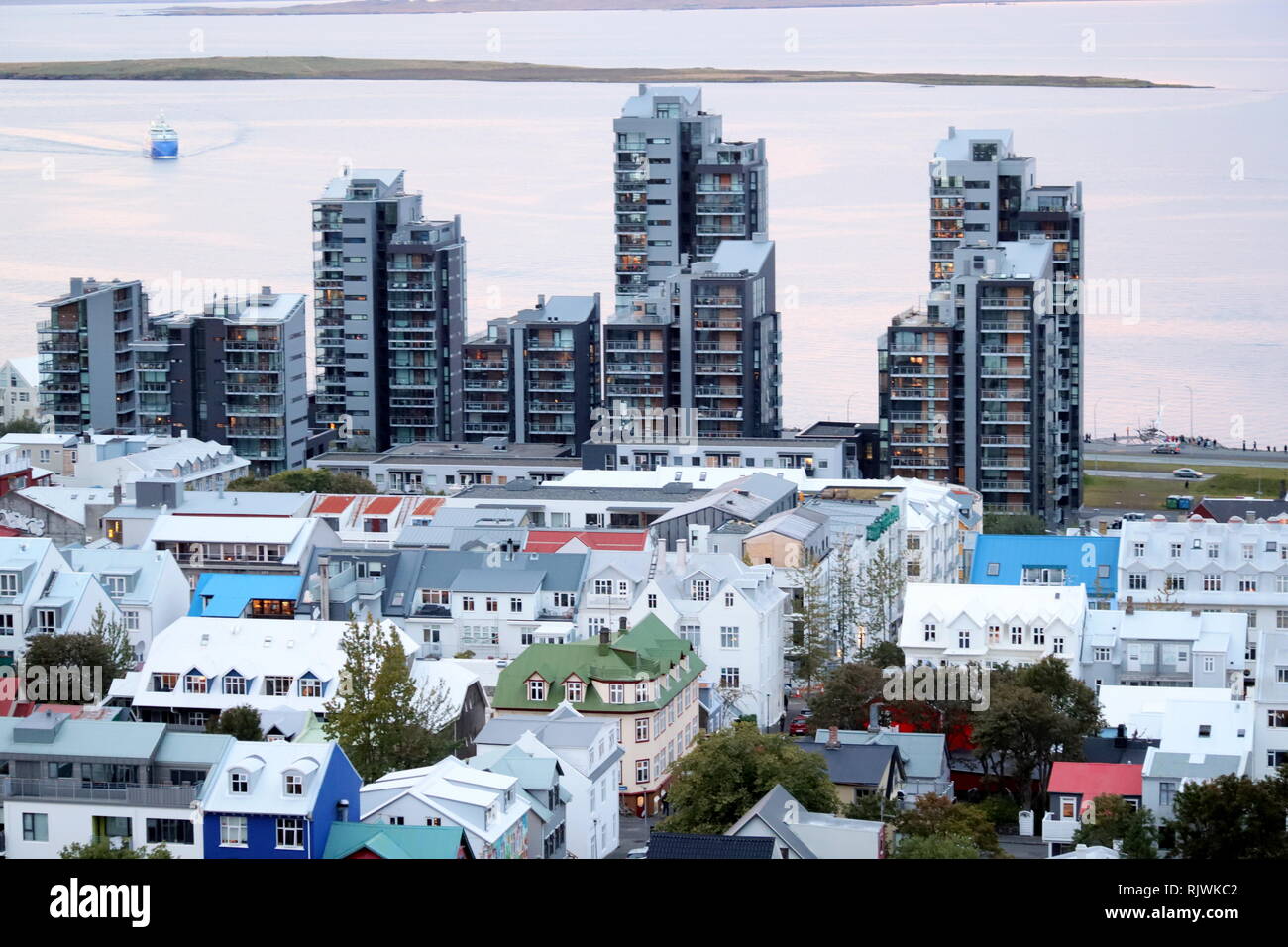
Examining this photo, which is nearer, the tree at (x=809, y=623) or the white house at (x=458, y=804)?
the white house at (x=458, y=804)

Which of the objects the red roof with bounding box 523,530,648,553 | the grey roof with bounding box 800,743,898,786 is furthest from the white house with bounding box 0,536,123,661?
the grey roof with bounding box 800,743,898,786

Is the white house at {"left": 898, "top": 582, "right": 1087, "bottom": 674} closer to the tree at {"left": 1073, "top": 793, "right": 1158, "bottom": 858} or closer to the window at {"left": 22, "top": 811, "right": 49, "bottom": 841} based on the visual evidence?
the tree at {"left": 1073, "top": 793, "right": 1158, "bottom": 858}

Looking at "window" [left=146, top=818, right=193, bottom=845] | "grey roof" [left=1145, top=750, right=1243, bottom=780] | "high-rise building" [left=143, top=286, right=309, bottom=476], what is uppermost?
"high-rise building" [left=143, top=286, right=309, bottom=476]

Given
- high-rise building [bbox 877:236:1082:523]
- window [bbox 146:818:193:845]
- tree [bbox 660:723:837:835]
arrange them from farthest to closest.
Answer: high-rise building [bbox 877:236:1082:523] → tree [bbox 660:723:837:835] → window [bbox 146:818:193:845]

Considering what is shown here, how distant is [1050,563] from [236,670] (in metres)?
7.80

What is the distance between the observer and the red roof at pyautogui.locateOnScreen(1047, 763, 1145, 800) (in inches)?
576

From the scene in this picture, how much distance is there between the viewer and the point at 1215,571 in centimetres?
2150

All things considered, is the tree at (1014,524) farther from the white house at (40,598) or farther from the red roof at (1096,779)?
the red roof at (1096,779)

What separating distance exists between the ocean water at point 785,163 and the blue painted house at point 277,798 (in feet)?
78.6

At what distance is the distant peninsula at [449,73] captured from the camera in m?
66.9

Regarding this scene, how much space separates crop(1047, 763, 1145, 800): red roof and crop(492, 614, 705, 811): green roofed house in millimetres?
2858

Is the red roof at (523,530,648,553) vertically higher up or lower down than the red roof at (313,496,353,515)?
lower down

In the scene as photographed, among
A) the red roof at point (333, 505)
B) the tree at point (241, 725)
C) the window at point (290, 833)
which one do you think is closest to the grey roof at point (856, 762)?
the tree at point (241, 725)

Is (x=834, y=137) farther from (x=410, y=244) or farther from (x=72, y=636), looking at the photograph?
(x=72, y=636)
